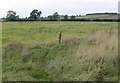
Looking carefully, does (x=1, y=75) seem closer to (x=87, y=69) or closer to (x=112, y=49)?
(x=87, y=69)

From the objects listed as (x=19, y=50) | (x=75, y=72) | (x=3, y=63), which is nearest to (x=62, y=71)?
(x=75, y=72)

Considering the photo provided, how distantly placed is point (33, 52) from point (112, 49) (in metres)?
Result: 4.82

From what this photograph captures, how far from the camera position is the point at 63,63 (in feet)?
46.1

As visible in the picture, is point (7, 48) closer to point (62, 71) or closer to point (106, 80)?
point (62, 71)

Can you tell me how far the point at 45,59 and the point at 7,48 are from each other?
4623 mm

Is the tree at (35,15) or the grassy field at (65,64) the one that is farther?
the tree at (35,15)

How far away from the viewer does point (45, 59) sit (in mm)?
15586

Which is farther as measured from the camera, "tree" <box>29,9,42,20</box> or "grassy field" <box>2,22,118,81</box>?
"tree" <box>29,9,42,20</box>

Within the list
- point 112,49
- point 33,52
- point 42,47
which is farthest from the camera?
point 42,47

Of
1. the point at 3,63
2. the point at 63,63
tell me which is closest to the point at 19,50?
the point at 3,63

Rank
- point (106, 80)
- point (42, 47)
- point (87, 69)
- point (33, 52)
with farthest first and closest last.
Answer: point (42, 47)
point (33, 52)
point (87, 69)
point (106, 80)

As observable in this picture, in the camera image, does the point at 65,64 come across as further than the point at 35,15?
No

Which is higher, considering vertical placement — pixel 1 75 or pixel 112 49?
pixel 112 49

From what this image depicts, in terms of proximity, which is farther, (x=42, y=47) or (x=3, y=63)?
(x=42, y=47)
